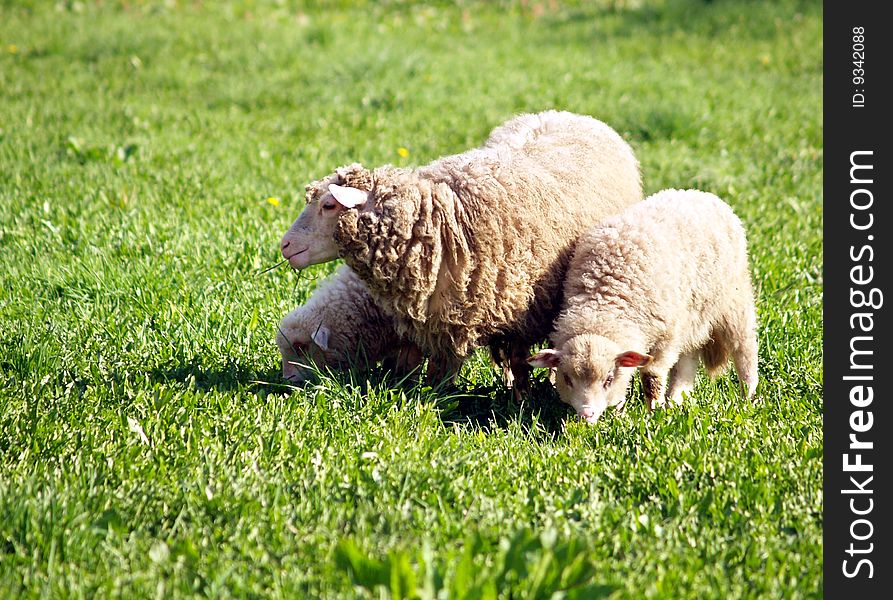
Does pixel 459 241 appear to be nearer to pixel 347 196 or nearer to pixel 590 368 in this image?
pixel 347 196

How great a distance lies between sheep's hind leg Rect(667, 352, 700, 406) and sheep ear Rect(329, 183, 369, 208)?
1780 mm

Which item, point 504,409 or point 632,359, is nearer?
point 632,359

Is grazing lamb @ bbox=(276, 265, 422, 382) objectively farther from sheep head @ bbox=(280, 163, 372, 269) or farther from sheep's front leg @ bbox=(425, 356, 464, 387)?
sheep head @ bbox=(280, 163, 372, 269)

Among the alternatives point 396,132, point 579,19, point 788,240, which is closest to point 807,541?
point 788,240

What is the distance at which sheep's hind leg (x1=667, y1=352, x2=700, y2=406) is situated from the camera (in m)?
4.59

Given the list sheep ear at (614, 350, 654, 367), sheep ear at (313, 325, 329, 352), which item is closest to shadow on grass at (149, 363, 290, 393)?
sheep ear at (313, 325, 329, 352)

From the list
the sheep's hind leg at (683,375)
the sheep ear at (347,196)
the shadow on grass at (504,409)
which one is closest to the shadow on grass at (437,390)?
the shadow on grass at (504,409)

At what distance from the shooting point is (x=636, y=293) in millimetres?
4020

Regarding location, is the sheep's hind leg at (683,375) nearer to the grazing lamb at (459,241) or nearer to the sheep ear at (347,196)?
the grazing lamb at (459,241)

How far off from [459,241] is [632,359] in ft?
2.90

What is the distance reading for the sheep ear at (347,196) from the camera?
3.88 metres

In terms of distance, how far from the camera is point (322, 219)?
3.98 metres

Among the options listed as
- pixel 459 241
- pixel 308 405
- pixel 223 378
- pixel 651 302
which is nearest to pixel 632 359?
pixel 651 302
